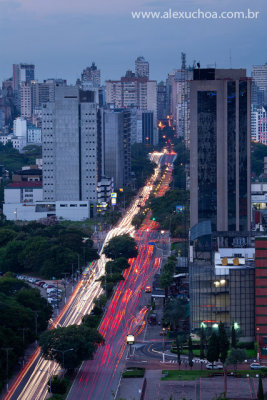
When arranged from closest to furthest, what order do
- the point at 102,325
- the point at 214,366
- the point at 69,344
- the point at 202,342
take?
the point at 69,344 → the point at 214,366 → the point at 202,342 → the point at 102,325

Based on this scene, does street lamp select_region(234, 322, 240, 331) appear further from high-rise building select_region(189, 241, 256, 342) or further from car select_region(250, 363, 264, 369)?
car select_region(250, 363, 264, 369)

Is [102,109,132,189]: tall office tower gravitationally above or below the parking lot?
above

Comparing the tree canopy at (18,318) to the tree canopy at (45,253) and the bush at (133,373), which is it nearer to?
the bush at (133,373)

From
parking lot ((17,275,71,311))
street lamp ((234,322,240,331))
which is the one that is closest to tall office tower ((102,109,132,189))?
parking lot ((17,275,71,311))

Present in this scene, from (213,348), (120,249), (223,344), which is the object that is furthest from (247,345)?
(120,249)

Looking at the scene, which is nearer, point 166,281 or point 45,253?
point 166,281

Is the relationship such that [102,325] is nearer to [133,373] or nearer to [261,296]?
[133,373]
